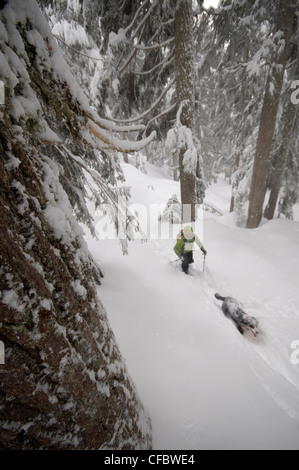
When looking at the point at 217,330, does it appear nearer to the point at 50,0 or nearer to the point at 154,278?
the point at 154,278

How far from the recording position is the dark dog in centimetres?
405

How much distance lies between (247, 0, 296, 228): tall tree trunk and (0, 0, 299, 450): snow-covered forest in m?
0.04

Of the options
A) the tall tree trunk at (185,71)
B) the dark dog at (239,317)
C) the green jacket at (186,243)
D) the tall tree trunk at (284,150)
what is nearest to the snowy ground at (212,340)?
the dark dog at (239,317)

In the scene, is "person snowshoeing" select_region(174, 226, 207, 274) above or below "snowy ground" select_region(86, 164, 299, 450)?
above

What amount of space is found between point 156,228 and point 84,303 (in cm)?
859

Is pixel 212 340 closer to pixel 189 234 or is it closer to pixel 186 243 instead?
pixel 186 243

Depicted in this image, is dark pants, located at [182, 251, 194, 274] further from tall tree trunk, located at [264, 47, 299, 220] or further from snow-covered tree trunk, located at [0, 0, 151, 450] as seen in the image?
tall tree trunk, located at [264, 47, 299, 220]

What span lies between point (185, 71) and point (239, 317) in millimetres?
6503

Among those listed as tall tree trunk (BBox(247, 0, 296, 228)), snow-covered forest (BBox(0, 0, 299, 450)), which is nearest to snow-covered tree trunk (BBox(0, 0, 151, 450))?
snow-covered forest (BBox(0, 0, 299, 450))

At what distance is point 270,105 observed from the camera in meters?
6.48

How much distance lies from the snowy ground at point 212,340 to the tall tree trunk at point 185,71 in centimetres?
268

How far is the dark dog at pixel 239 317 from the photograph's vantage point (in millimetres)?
4051

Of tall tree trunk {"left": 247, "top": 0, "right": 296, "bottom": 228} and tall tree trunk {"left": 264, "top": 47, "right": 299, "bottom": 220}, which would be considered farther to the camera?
tall tree trunk {"left": 264, "top": 47, "right": 299, "bottom": 220}

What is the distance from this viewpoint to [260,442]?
2104mm
